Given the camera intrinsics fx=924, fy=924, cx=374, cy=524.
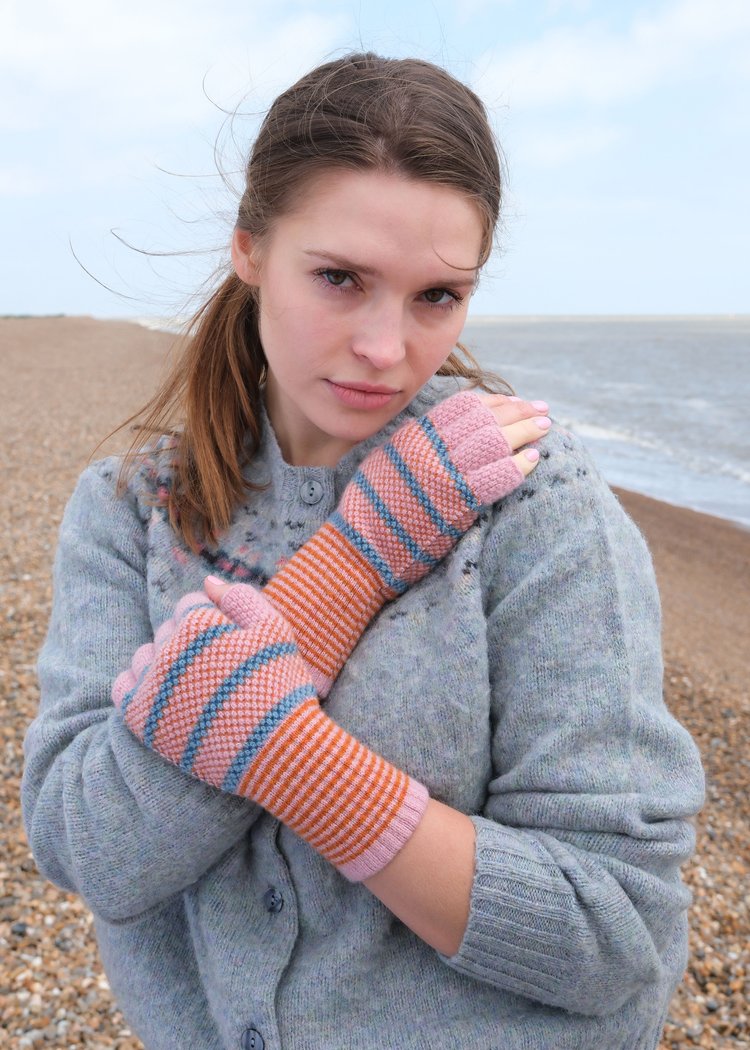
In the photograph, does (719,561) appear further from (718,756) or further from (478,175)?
(478,175)

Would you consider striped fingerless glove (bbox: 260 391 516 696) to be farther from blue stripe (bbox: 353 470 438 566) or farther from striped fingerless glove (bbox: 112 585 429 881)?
striped fingerless glove (bbox: 112 585 429 881)

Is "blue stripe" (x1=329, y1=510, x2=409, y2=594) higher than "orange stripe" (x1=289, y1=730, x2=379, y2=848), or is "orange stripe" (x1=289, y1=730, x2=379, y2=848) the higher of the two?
"blue stripe" (x1=329, y1=510, x2=409, y2=594)

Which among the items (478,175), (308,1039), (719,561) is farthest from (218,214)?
(719,561)

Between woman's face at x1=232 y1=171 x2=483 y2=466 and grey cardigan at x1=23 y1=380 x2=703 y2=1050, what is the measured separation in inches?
11.1

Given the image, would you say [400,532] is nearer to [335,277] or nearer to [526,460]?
[526,460]

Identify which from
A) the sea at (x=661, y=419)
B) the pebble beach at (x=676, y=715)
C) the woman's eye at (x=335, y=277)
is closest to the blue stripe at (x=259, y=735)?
the woman's eye at (x=335, y=277)

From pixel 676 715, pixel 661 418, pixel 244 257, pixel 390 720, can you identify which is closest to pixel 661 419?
pixel 661 418

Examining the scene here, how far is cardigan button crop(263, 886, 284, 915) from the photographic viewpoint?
1536mm

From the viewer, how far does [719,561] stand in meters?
9.27

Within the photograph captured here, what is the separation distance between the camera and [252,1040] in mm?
1483

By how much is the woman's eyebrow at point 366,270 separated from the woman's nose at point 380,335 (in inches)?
2.5

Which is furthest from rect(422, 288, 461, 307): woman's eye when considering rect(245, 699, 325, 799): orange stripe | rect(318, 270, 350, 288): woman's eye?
rect(245, 699, 325, 799): orange stripe

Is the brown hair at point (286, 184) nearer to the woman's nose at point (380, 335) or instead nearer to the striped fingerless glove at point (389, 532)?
the woman's nose at point (380, 335)

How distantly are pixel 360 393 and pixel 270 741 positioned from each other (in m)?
0.61
